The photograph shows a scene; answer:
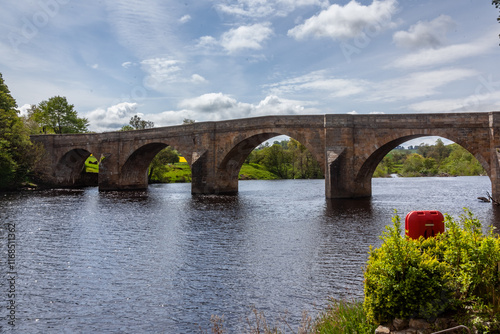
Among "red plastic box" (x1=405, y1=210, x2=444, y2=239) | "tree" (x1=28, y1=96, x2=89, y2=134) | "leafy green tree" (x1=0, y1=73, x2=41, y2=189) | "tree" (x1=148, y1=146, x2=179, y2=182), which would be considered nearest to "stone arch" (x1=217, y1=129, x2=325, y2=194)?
"leafy green tree" (x1=0, y1=73, x2=41, y2=189)

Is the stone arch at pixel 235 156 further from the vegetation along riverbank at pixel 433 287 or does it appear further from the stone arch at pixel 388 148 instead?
the vegetation along riverbank at pixel 433 287

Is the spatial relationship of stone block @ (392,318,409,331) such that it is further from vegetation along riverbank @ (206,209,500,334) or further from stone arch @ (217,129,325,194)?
stone arch @ (217,129,325,194)

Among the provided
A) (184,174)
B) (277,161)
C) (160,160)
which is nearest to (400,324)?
(160,160)

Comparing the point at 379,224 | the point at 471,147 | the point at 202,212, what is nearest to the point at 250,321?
the point at 379,224

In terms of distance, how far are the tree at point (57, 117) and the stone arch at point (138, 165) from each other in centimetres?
2733

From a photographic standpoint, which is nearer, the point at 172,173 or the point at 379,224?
the point at 379,224

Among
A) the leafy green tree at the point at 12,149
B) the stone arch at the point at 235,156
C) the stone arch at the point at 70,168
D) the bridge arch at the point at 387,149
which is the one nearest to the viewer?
the bridge arch at the point at 387,149

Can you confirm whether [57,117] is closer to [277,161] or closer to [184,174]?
[184,174]

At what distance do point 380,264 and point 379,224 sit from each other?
16.2 meters

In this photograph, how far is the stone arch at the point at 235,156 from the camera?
139ft

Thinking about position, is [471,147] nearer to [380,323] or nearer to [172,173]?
[380,323]

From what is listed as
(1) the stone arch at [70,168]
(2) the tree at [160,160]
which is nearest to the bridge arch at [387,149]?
(1) the stone arch at [70,168]

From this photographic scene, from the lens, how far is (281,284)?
38.8 ft

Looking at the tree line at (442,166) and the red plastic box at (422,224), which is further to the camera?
the tree line at (442,166)
